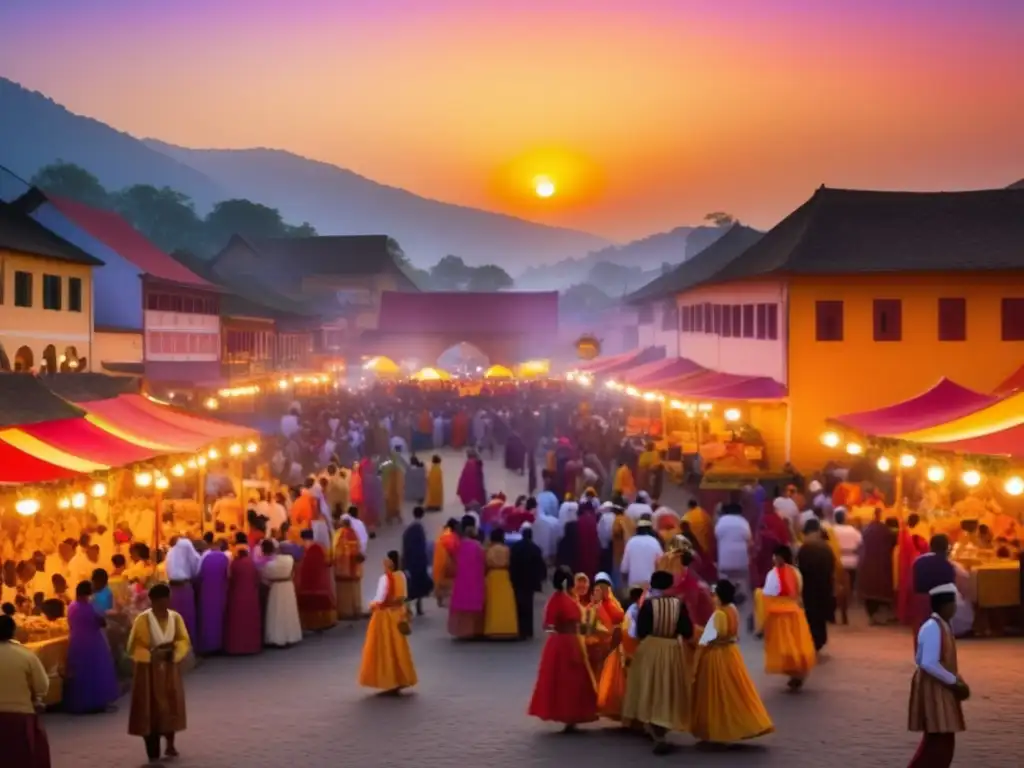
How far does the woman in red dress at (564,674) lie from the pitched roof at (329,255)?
274 ft

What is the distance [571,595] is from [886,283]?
59.9 ft

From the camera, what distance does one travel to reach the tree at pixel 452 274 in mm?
190625

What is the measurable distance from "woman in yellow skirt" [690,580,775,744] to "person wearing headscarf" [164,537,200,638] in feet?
22.8

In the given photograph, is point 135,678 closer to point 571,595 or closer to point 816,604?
point 571,595

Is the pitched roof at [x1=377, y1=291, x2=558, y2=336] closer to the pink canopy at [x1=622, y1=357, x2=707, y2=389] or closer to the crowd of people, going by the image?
the pink canopy at [x1=622, y1=357, x2=707, y2=389]

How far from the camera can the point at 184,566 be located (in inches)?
584

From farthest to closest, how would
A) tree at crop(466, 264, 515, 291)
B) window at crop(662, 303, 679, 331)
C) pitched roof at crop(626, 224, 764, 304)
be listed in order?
tree at crop(466, 264, 515, 291) < pitched roof at crop(626, 224, 764, 304) < window at crop(662, 303, 679, 331)

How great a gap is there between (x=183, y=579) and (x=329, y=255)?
268 feet

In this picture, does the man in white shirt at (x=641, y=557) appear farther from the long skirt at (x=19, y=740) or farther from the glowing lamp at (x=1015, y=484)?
the long skirt at (x=19, y=740)

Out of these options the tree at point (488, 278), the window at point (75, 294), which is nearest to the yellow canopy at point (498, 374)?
the window at point (75, 294)

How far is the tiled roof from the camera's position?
15.6m

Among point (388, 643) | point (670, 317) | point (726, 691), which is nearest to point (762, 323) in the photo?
point (670, 317)

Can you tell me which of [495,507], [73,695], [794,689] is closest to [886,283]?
[495,507]

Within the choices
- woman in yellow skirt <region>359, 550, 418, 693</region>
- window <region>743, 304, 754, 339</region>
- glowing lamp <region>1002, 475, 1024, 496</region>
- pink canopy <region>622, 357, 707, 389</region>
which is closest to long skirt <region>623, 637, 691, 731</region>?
woman in yellow skirt <region>359, 550, 418, 693</region>
